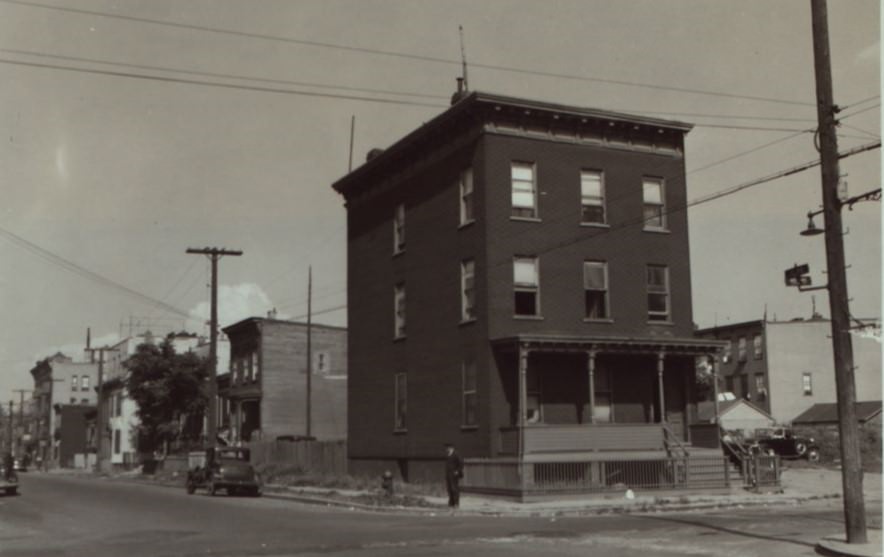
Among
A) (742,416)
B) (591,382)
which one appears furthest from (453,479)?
(742,416)

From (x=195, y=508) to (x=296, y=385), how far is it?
32.6 metres

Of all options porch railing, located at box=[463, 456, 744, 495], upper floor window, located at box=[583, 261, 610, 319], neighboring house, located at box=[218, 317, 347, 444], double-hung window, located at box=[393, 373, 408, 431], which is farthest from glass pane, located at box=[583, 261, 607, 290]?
neighboring house, located at box=[218, 317, 347, 444]

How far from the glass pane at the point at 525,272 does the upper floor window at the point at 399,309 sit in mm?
6901

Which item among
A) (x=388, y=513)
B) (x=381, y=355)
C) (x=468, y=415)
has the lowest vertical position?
(x=388, y=513)

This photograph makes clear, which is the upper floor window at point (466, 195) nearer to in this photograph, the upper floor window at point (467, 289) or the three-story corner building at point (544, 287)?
the three-story corner building at point (544, 287)

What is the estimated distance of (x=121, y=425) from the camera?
84.7 meters

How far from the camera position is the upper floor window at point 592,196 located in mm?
34500

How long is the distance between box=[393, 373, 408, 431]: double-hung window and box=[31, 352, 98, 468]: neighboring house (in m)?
87.1

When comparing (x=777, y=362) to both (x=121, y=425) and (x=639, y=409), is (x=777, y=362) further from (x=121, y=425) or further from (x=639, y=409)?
(x=121, y=425)

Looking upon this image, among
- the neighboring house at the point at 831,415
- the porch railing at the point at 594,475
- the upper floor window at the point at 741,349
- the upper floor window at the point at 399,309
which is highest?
the upper floor window at the point at 741,349

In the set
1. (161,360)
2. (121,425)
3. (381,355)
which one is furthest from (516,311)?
(121,425)

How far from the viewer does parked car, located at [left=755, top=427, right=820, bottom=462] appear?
53.1 metres

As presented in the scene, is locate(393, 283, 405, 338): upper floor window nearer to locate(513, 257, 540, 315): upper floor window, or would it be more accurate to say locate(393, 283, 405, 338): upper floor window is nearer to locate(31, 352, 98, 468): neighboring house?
locate(513, 257, 540, 315): upper floor window

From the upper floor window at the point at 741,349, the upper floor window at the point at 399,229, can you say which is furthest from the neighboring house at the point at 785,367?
the upper floor window at the point at 399,229
